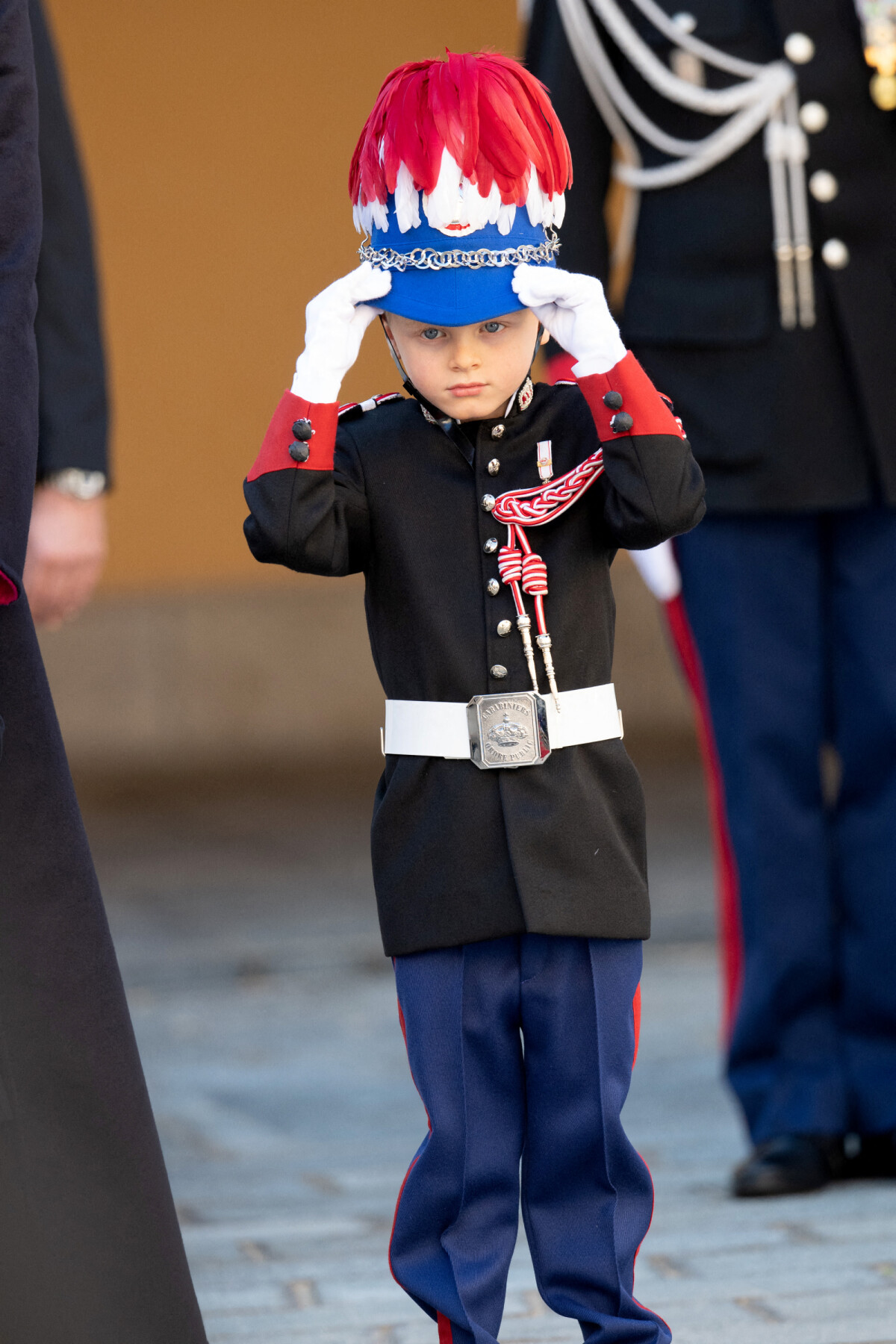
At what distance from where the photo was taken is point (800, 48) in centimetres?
→ 280

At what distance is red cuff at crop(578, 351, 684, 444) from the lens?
1.83 meters

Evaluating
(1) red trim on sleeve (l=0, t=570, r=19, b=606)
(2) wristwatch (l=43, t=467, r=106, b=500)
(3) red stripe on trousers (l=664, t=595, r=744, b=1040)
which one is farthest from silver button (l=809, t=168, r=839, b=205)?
(1) red trim on sleeve (l=0, t=570, r=19, b=606)

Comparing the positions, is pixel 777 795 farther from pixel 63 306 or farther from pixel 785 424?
pixel 63 306

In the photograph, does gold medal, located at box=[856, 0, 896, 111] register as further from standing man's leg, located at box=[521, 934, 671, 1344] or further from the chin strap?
standing man's leg, located at box=[521, 934, 671, 1344]

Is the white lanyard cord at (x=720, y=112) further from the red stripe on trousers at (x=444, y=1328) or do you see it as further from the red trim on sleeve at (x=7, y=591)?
the red stripe on trousers at (x=444, y=1328)

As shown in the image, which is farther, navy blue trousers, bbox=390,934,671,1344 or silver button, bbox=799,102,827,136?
silver button, bbox=799,102,827,136

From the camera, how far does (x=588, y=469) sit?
1887mm

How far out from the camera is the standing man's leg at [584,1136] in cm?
189

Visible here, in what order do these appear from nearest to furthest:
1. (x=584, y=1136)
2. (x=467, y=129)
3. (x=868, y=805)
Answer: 1. (x=467, y=129)
2. (x=584, y=1136)
3. (x=868, y=805)

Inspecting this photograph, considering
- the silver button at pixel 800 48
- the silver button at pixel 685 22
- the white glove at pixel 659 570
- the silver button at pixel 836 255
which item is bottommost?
the white glove at pixel 659 570

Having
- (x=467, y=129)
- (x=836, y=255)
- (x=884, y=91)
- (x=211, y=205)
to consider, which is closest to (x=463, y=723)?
(x=467, y=129)

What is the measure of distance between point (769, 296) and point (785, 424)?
183 mm

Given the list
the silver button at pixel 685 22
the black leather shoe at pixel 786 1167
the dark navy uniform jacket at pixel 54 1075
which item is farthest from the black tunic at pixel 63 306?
the black leather shoe at pixel 786 1167

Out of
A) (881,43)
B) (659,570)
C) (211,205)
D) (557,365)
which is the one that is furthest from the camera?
(211,205)
